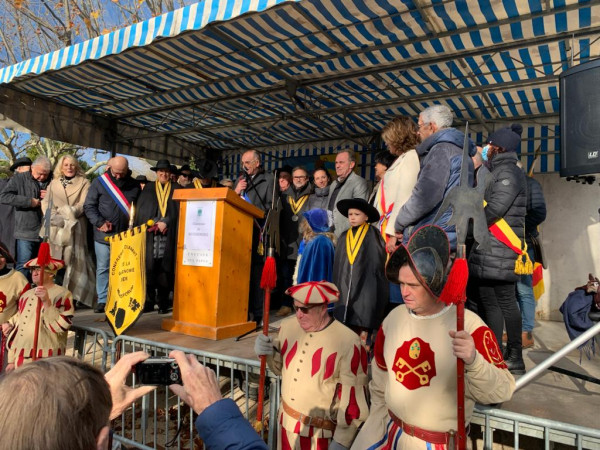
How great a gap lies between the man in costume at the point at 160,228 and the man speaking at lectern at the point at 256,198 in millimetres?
1000

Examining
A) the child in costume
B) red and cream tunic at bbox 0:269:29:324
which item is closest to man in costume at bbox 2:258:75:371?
red and cream tunic at bbox 0:269:29:324

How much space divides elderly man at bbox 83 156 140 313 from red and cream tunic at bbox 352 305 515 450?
421 cm

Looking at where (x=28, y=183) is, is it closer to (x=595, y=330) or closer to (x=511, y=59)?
(x=595, y=330)

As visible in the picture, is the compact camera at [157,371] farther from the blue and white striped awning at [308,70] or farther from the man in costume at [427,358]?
the blue and white striped awning at [308,70]

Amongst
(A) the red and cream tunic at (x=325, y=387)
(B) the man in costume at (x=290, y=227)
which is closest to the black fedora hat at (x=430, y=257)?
(A) the red and cream tunic at (x=325, y=387)

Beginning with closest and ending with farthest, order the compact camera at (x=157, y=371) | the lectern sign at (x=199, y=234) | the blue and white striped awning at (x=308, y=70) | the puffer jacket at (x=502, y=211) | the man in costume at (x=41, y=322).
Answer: the compact camera at (x=157, y=371), the puffer jacket at (x=502, y=211), the man in costume at (x=41, y=322), the lectern sign at (x=199, y=234), the blue and white striped awning at (x=308, y=70)

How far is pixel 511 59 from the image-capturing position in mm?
5727

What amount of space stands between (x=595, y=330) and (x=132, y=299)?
12.2 ft

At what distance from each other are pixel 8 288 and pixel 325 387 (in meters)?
3.37

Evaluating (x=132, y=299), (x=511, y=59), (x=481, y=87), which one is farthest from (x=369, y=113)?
→ (x=132, y=299)

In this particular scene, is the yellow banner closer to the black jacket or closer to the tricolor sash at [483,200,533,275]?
the black jacket

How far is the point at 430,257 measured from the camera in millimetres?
1865

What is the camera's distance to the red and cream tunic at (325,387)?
2502 mm

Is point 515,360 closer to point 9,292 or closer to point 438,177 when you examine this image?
point 438,177
